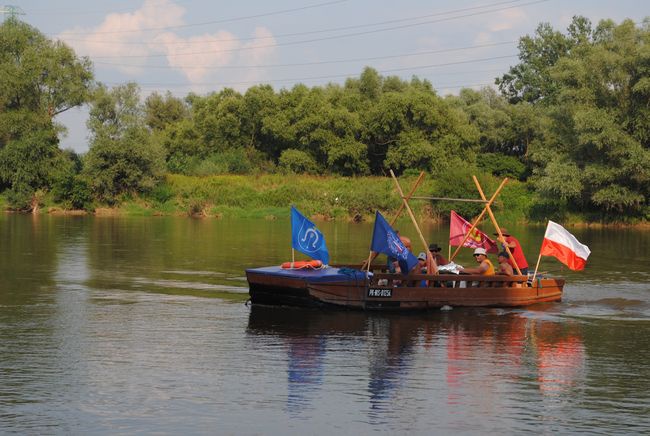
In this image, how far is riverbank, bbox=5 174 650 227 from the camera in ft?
228

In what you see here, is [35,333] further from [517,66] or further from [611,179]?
[517,66]

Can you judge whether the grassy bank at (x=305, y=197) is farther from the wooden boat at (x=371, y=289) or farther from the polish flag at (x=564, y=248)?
the wooden boat at (x=371, y=289)

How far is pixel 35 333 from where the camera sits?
19859 millimetres

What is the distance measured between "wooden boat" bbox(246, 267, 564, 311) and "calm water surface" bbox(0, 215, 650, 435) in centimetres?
36

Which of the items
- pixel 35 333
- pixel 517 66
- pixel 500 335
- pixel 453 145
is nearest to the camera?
pixel 35 333

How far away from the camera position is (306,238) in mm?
23859

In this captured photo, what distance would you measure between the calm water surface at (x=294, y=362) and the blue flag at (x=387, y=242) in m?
1.59

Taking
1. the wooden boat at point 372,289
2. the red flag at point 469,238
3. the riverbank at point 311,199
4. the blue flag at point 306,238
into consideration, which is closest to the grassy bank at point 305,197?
the riverbank at point 311,199

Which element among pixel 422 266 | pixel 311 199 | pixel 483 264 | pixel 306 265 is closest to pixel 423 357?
pixel 306 265

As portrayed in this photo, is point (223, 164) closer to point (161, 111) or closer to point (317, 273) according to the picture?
point (161, 111)

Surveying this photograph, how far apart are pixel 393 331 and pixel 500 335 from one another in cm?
250

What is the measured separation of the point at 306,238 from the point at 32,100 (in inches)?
2404

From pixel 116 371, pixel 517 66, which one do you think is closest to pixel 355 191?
pixel 517 66

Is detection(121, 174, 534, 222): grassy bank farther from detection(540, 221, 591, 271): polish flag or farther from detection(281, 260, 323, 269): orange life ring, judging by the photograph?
detection(281, 260, 323, 269): orange life ring
